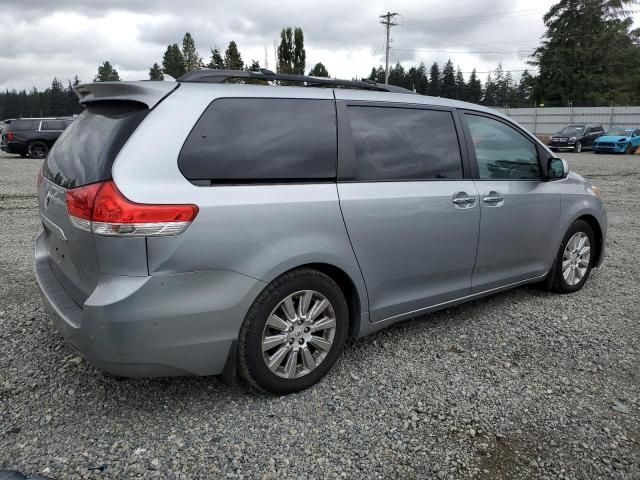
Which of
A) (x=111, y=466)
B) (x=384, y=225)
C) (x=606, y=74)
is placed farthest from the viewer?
(x=606, y=74)

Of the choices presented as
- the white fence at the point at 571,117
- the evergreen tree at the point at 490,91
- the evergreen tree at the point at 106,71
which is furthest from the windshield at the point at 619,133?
the evergreen tree at the point at 490,91

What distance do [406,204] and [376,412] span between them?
4.04 feet

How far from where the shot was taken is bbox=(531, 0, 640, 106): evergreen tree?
2156 inches

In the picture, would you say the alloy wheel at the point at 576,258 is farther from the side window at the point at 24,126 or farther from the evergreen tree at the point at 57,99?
the evergreen tree at the point at 57,99

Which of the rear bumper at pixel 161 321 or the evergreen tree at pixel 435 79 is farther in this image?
the evergreen tree at pixel 435 79

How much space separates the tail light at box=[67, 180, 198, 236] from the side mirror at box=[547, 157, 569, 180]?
312cm

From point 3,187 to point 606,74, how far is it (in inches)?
2343

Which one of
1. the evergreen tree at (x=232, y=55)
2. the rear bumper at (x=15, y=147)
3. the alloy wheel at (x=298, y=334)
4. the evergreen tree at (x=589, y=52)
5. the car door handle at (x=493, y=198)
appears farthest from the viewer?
the evergreen tree at (x=589, y=52)

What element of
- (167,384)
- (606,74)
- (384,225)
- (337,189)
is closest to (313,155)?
(337,189)

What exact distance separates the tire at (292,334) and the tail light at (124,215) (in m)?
0.58

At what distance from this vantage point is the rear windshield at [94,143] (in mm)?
2484

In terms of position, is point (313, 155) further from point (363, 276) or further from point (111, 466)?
point (111, 466)

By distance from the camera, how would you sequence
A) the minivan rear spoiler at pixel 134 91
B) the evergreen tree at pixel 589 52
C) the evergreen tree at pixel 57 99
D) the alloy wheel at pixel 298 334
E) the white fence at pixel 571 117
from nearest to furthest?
the minivan rear spoiler at pixel 134 91 → the alloy wheel at pixel 298 334 → the white fence at pixel 571 117 → the evergreen tree at pixel 589 52 → the evergreen tree at pixel 57 99

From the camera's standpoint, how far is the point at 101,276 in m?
2.42
